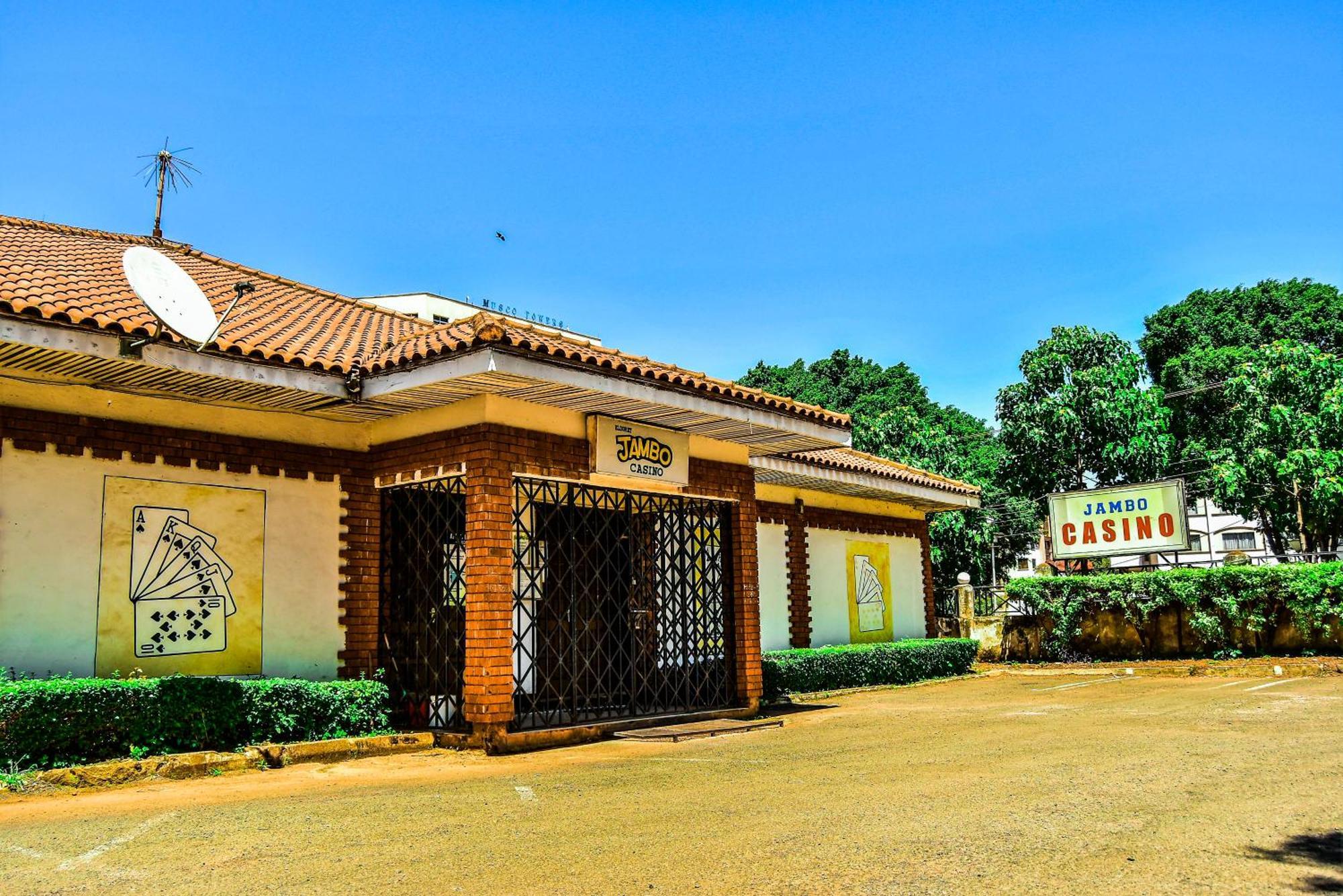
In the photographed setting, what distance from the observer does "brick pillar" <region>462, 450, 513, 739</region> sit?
9445 mm

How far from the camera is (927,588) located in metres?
21.1

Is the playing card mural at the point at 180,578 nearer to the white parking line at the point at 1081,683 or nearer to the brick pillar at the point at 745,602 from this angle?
the brick pillar at the point at 745,602

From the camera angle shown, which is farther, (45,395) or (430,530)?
(430,530)

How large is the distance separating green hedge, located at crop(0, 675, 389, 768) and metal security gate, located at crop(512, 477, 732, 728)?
243cm

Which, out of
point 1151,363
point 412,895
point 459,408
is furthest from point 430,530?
point 1151,363

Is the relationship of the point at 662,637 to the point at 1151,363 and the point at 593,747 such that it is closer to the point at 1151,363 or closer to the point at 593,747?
the point at 593,747

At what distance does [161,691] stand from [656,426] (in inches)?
222

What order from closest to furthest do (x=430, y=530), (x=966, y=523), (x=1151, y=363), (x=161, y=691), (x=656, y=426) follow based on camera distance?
(x=161, y=691) < (x=430, y=530) < (x=656, y=426) < (x=966, y=523) < (x=1151, y=363)

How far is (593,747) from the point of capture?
990 centimetres

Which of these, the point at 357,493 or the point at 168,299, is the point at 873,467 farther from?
the point at 168,299

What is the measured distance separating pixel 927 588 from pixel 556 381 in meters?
14.0

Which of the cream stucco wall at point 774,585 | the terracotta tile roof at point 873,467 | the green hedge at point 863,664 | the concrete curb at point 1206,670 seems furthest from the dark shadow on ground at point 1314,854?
the concrete curb at point 1206,670

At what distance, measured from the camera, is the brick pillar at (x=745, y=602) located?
12609mm

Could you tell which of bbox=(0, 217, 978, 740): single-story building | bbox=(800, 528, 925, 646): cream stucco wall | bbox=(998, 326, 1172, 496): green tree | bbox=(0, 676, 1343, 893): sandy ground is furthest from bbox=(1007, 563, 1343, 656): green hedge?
bbox=(0, 217, 978, 740): single-story building
